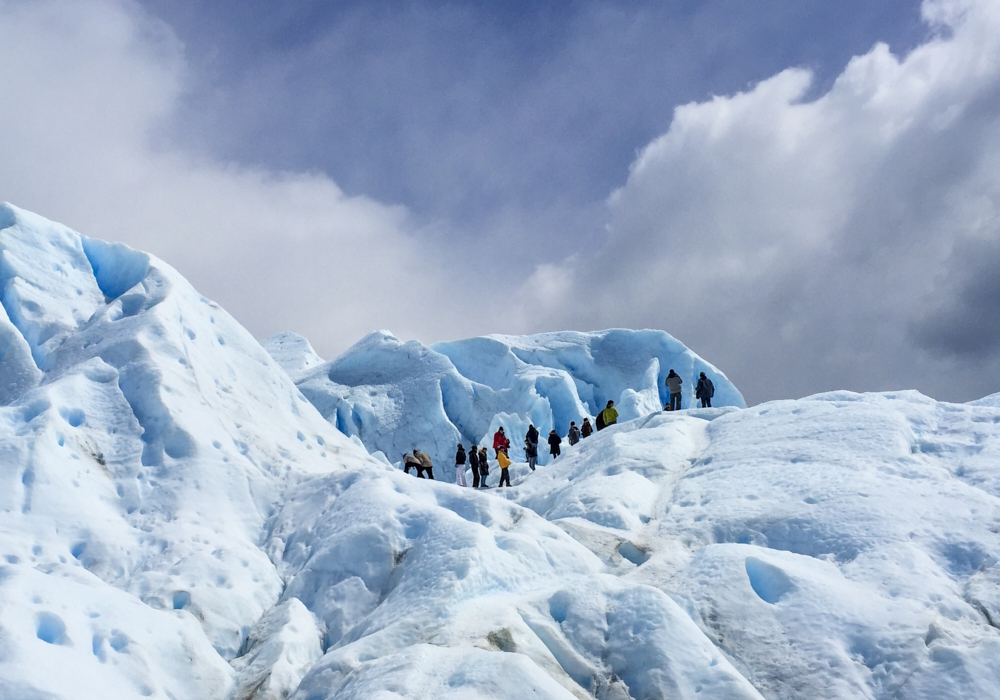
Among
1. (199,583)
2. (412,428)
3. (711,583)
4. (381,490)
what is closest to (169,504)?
(199,583)

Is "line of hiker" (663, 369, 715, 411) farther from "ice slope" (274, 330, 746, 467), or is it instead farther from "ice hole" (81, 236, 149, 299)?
"ice hole" (81, 236, 149, 299)

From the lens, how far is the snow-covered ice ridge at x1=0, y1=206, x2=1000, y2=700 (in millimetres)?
6887

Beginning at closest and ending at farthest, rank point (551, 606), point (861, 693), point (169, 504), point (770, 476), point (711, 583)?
point (861, 693), point (551, 606), point (711, 583), point (169, 504), point (770, 476)

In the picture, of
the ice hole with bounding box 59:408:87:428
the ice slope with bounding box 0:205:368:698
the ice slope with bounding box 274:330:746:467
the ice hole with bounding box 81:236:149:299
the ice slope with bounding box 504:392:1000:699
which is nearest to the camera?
the ice slope with bounding box 0:205:368:698

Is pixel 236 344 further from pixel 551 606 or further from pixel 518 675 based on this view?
pixel 518 675

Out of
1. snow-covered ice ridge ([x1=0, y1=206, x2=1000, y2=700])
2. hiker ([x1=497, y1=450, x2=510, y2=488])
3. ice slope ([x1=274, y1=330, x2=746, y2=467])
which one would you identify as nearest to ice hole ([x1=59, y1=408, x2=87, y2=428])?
snow-covered ice ridge ([x1=0, y1=206, x2=1000, y2=700])

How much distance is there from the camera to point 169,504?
9.58m

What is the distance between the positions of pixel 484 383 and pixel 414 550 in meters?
25.8

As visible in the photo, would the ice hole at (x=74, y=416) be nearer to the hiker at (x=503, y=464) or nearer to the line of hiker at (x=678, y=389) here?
the hiker at (x=503, y=464)

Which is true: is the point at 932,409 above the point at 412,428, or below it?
below

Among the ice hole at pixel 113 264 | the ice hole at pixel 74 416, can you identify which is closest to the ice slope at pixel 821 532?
the ice hole at pixel 74 416

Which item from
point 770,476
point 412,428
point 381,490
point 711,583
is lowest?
point 711,583

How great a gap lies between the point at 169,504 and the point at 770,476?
935 cm

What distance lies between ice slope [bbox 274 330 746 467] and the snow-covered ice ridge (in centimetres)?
1529
